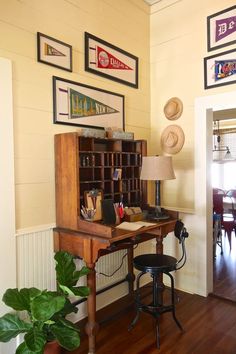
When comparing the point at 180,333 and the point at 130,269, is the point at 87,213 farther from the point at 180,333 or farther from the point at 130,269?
the point at 180,333

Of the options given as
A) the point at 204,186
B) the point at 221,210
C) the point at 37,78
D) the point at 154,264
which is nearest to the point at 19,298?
the point at 154,264

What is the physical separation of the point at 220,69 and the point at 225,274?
97.8 inches

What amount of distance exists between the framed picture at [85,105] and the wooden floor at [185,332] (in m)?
1.85

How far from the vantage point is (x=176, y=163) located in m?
3.27

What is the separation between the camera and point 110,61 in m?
2.93

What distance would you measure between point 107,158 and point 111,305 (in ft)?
4.95

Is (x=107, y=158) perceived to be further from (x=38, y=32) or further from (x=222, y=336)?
(x=222, y=336)

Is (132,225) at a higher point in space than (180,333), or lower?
higher

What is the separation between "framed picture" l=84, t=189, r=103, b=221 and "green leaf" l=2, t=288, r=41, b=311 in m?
0.79

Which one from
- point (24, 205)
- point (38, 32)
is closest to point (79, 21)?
point (38, 32)

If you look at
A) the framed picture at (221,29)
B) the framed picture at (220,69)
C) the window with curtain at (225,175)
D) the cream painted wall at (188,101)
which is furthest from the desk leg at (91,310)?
the window with curtain at (225,175)

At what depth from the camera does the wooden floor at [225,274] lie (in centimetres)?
313

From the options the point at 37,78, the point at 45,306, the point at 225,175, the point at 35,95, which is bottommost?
the point at 45,306

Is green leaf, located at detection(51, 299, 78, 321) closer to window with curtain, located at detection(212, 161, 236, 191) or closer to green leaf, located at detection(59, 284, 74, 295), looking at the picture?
green leaf, located at detection(59, 284, 74, 295)
